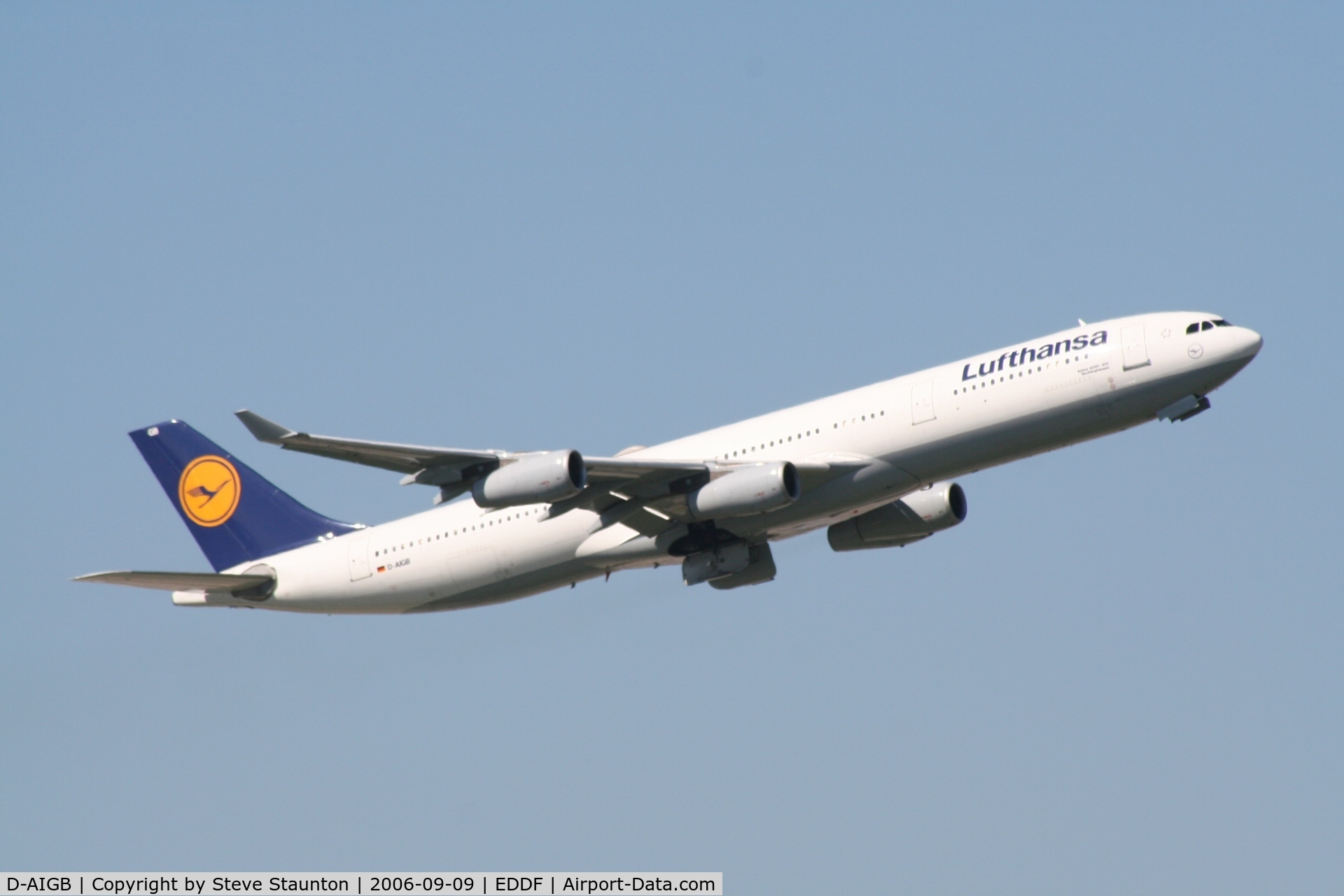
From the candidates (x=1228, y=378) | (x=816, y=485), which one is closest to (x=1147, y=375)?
(x=1228, y=378)

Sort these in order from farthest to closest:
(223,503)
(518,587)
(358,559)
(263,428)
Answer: (223,503) < (358,559) < (518,587) < (263,428)

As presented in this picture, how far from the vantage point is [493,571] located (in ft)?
158

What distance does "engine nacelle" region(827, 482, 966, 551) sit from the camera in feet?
162

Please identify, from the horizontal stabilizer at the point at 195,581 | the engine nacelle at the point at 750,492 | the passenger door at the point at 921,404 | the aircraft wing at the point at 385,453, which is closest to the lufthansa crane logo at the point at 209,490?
the horizontal stabilizer at the point at 195,581

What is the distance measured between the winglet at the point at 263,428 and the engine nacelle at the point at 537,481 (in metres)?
5.27

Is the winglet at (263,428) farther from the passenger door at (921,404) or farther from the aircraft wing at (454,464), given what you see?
the passenger door at (921,404)

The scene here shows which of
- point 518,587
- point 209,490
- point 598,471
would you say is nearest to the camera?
point 598,471

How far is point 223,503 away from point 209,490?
691 millimetres

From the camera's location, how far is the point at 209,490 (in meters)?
54.0

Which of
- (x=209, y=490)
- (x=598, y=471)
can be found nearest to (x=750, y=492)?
(x=598, y=471)

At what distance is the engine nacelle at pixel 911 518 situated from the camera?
162 feet

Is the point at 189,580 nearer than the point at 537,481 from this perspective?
No

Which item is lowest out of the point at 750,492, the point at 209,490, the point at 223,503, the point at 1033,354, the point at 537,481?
the point at 750,492

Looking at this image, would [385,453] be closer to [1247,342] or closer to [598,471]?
[598,471]
